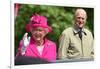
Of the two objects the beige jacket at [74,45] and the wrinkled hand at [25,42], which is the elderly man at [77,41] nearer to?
the beige jacket at [74,45]

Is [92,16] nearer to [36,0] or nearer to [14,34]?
[36,0]

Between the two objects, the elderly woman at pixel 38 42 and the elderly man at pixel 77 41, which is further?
the elderly man at pixel 77 41

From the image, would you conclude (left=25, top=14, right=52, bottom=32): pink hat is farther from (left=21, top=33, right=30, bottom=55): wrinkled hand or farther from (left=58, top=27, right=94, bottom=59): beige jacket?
(left=58, top=27, right=94, bottom=59): beige jacket

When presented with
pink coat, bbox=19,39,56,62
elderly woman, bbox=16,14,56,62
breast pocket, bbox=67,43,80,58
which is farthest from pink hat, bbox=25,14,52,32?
breast pocket, bbox=67,43,80,58

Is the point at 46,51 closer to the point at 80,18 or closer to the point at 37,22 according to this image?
the point at 37,22

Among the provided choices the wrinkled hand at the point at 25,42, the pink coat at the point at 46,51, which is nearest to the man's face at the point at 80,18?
the pink coat at the point at 46,51

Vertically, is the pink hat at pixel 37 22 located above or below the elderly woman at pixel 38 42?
above

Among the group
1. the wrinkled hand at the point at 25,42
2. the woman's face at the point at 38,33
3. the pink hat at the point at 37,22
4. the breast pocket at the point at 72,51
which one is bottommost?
the breast pocket at the point at 72,51

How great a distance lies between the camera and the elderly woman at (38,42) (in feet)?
5.49

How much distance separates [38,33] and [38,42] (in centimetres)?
7

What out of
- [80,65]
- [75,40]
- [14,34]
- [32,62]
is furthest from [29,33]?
[80,65]

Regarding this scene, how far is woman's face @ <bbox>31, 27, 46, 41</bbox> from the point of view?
1.70 m

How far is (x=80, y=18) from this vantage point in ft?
6.09

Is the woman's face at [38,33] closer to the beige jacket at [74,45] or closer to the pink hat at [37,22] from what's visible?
the pink hat at [37,22]
